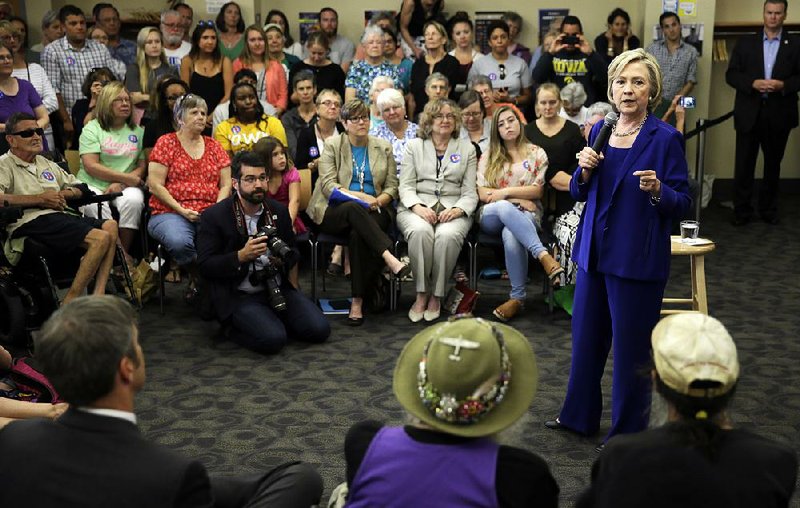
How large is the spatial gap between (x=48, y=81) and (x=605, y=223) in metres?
4.82

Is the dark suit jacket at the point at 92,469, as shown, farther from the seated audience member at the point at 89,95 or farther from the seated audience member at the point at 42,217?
the seated audience member at the point at 89,95

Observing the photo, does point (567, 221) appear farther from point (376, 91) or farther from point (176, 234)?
point (176, 234)

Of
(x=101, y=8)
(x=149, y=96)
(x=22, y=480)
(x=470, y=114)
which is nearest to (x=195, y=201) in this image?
(x=149, y=96)

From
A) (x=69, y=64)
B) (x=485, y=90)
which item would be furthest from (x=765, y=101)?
(x=69, y=64)

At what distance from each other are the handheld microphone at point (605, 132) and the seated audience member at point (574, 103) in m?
3.43

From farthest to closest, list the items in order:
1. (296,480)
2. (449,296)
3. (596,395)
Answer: (449,296)
(596,395)
(296,480)

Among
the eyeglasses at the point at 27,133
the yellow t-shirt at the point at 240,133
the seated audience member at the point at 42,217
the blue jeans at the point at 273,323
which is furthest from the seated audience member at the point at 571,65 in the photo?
the eyeglasses at the point at 27,133

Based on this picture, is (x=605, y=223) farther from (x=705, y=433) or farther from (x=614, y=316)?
(x=705, y=433)

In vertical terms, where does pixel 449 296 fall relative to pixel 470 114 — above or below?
below

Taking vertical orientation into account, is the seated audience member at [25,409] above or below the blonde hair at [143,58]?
below

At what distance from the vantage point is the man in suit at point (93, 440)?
1.69 m

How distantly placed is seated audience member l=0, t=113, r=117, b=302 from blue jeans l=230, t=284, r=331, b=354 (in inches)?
31.7

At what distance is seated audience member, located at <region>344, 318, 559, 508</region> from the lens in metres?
1.76

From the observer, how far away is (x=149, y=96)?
6.55m
